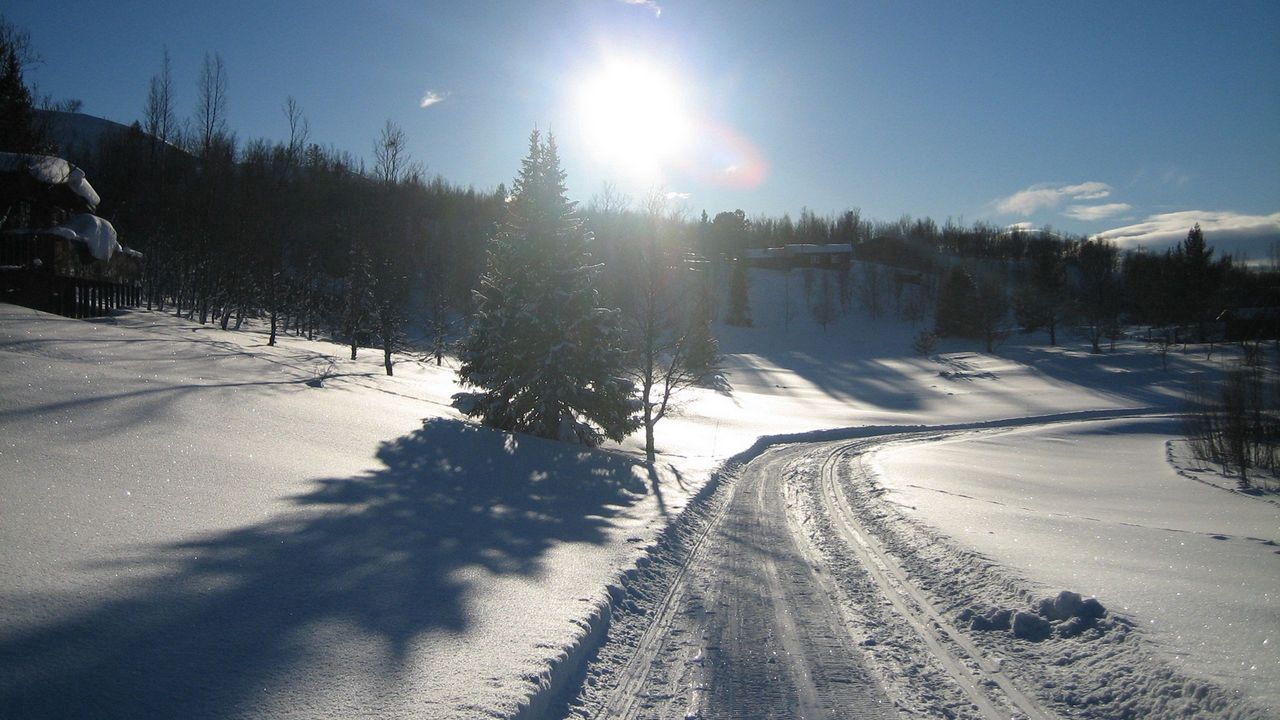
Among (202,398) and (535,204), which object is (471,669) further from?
(535,204)

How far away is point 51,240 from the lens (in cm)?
2388

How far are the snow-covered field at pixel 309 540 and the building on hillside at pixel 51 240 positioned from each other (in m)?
4.59

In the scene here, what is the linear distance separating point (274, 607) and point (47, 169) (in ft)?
90.0

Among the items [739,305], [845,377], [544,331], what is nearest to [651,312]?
[544,331]

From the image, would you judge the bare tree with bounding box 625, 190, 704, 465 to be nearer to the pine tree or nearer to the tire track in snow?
the pine tree

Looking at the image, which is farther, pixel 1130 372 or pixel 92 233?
pixel 1130 372

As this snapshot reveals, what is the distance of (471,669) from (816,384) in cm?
5023

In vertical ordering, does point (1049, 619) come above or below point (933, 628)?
above

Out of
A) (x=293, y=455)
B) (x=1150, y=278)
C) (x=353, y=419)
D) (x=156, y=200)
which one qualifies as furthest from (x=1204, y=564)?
(x=1150, y=278)

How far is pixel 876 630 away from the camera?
6430 mm

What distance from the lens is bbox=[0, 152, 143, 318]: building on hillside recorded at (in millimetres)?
21156

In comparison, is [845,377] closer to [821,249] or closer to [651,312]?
[651,312]

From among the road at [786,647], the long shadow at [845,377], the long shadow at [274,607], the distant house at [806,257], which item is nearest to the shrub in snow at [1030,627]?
the road at [786,647]

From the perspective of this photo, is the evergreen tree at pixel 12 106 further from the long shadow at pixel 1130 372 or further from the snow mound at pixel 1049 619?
the long shadow at pixel 1130 372
